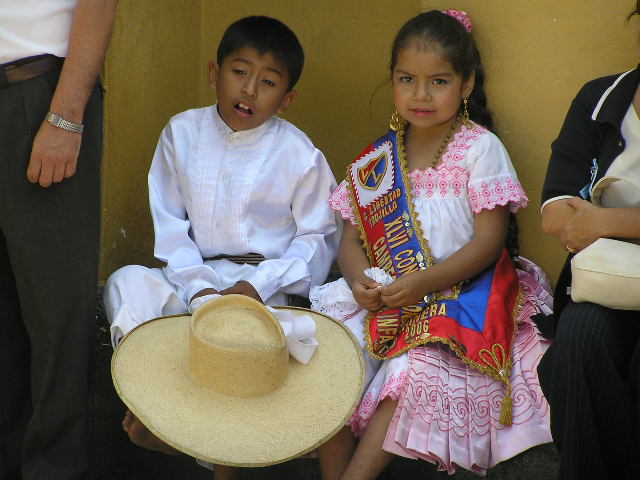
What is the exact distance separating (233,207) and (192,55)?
1156 millimetres

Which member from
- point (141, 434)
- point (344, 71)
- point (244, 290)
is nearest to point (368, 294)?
point (244, 290)

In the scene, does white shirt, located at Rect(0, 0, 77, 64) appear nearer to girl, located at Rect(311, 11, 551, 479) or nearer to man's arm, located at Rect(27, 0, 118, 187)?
man's arm, located at Rect(27, 0, 118, 187)

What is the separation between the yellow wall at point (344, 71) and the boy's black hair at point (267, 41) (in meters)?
0.46

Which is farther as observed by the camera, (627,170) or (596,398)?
(627,170)

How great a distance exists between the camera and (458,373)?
9.53 ft

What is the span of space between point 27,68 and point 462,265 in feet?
4.79

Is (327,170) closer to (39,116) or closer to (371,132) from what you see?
(371,132)

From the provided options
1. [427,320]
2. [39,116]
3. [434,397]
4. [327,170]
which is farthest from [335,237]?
[39,116]

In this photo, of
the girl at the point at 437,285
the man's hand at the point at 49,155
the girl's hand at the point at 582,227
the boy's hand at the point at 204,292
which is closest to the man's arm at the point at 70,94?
the man's hand at the point at 49,155

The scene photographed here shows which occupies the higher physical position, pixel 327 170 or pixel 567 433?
pixel 327 170

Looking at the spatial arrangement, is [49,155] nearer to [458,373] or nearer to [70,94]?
[70,94]

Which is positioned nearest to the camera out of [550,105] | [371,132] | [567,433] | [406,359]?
[567,433]

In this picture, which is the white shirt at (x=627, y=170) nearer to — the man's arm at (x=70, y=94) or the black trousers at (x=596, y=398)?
the black trousers at (x=596, y=398)

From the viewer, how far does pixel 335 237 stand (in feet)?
Answer: 11.8
